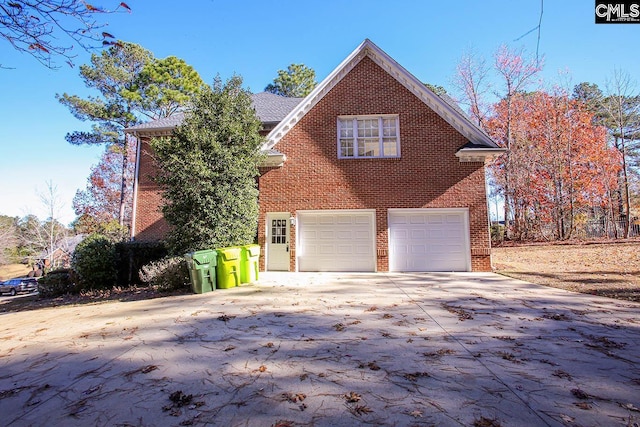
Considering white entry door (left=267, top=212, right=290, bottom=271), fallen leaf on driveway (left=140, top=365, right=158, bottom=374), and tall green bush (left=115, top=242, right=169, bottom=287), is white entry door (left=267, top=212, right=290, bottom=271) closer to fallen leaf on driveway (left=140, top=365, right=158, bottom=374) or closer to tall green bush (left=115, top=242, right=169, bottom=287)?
tall green bush (left=115, top=242, right=169, bottom=287)

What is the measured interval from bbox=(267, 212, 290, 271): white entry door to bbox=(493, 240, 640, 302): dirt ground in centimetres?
785

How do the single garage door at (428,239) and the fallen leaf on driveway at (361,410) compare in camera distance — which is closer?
the fallen leaf on driveway at (361,410)

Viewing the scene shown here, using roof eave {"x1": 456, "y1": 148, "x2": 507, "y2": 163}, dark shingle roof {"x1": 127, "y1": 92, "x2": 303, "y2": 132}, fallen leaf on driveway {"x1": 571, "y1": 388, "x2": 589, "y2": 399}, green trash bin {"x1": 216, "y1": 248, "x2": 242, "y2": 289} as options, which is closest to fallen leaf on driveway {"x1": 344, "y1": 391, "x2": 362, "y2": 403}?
fallen leaf on driveway {"x1": 571, "y1": 388, "x2": 589, "y2": 399}

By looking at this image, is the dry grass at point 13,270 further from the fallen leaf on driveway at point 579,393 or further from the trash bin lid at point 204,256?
the fallen leaf on driveway at point 579,393

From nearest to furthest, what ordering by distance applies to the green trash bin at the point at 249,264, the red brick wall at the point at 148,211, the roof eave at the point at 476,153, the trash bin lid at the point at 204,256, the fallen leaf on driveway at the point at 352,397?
1. the fallen leaf on driveway at the point at 352,397
2. the trash bin lid at the point at 204,256
3. the green trash bin at the point at 249,264
4. the roof eave at the point at 476,153
5. the red brick wall at the point at 148,211

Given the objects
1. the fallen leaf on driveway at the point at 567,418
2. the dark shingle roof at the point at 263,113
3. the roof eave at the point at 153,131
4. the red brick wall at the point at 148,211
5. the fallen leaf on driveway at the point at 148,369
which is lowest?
the fallen leaf on driveway at the point at 148,369

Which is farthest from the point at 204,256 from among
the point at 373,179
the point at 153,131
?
the point at 153,131

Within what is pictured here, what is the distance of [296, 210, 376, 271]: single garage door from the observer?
37.0 ft

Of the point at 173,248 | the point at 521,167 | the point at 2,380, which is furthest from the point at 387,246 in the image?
the point at 521,167

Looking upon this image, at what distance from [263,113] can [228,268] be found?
9013 mm

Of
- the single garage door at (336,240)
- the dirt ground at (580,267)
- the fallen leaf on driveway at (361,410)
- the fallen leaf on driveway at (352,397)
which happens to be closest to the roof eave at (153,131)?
the single garage door at (336,240)

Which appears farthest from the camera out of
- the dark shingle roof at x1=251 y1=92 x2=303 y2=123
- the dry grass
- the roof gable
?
the dry grass

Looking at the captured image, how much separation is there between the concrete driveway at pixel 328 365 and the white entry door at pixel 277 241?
17.5 ft

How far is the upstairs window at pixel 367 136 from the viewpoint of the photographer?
1165cm
